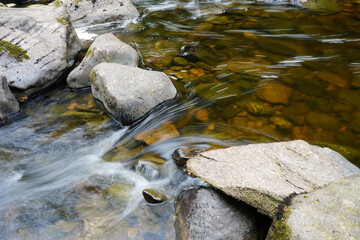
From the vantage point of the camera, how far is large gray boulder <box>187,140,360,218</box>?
2.72 m

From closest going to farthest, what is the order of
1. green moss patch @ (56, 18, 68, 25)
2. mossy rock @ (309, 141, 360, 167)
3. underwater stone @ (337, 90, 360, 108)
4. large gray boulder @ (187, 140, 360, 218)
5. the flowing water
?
large gray boulder @ (187, 140, 360, 218) → the flowing water → mossy rock @ (309, 141, 360, 167) → underwater stone @ (337, 90, 360, 108) → green moss patch @ (56, 18, 68, 25)

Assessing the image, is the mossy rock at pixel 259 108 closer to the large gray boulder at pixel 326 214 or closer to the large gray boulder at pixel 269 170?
the large gray boulder at pixel 269 170

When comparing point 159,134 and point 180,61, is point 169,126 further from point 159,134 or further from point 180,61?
point 180,61

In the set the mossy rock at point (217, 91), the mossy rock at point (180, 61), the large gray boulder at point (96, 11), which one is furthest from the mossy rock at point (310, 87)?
the large gray boulder at point (96, 11)

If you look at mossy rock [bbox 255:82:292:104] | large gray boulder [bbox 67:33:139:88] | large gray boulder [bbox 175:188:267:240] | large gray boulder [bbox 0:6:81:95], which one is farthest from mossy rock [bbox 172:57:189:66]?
large gray boulder [bbox 175:188:267:240]

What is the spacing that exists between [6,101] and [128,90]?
261 centimetres

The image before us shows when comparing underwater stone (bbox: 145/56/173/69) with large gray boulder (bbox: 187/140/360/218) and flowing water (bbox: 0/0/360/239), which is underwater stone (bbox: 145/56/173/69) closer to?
flowing water (bbox: 0/0/360/239)

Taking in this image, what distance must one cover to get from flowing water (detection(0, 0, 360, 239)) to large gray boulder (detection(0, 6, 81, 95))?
1.64 ft

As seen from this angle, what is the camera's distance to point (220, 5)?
37.2ft

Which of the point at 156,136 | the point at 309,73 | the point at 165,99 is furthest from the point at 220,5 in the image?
the point at 156,136

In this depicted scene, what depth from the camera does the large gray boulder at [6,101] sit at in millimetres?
5366

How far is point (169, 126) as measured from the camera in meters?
5.16

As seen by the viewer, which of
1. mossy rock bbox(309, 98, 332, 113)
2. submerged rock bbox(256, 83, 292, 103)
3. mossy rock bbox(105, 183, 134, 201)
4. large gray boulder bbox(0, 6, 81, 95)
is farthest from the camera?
large gray boulder bbox(0, 6, 81, 95)

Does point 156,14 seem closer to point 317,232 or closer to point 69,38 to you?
point 69,38
